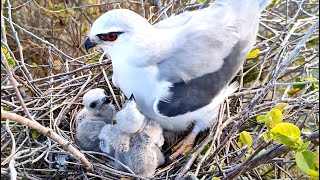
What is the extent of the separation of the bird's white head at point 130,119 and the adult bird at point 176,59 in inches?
3.8

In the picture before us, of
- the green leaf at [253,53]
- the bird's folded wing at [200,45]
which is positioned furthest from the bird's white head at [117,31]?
the green leaf at [253,53]

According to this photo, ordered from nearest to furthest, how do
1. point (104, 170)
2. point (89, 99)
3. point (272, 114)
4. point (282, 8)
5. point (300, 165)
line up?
point (300, 165) → point (272, 114) → point (104, 170) → point (89, 99) → point (282, 8)

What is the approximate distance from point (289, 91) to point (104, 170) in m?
1.25

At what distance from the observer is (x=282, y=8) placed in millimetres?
4570

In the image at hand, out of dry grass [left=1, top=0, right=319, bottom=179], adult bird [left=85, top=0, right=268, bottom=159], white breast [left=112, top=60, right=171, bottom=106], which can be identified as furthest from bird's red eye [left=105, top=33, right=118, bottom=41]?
dry grass [left=1, top=0, right=319, bottom=179]

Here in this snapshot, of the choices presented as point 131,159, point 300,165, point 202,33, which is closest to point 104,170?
point 131,159

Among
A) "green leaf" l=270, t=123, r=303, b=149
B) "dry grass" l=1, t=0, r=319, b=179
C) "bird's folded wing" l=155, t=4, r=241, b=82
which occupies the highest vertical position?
"green leaf" l=270, t=123, r=303, b=149

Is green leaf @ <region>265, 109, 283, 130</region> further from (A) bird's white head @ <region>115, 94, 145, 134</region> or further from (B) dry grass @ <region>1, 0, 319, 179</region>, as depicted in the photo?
(A) bird's white head @ <region>115, 94, 145, 134</region>

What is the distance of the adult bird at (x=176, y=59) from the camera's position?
2.52 metres

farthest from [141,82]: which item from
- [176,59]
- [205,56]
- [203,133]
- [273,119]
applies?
[273,119]

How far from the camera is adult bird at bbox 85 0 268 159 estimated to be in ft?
8.28

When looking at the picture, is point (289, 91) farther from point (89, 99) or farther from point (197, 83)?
point (89, 99)

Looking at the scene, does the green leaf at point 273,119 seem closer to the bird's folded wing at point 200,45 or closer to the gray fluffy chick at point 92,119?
the bird's folded wing at point 200,45

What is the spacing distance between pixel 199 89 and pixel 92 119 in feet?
1.92
